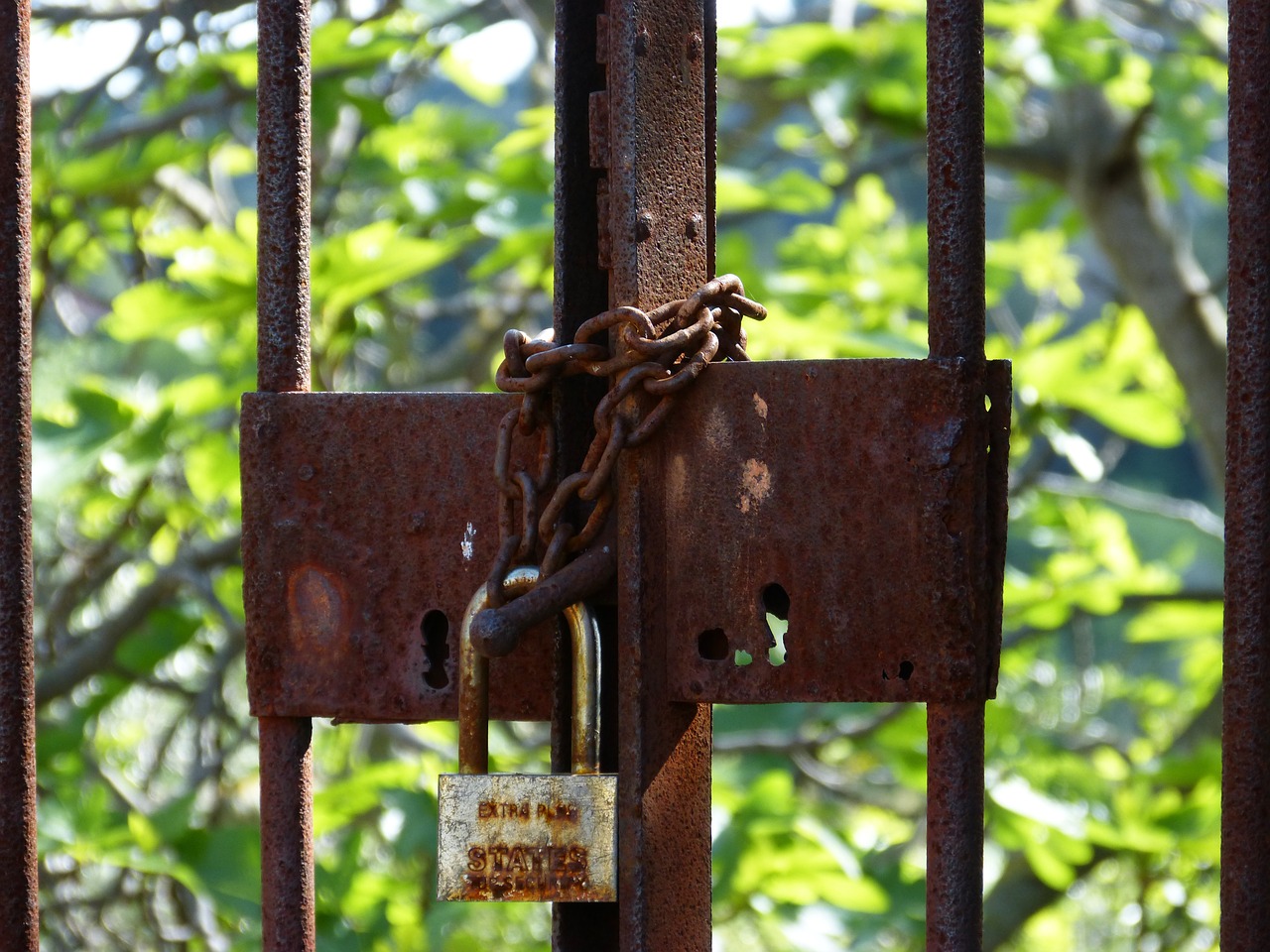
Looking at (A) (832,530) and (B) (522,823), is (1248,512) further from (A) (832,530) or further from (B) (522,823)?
(B) (522,823)

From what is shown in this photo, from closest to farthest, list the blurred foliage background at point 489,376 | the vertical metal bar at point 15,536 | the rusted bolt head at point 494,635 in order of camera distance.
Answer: the rusted bolt head at point 494,635
the vertical metal bar at point 15,536
the blurred foliage background at point 489,376

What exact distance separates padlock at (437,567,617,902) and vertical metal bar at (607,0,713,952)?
1 cm

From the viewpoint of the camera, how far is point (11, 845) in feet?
2.67

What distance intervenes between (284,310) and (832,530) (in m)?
0.35

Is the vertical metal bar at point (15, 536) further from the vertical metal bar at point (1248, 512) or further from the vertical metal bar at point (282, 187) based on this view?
the vertical metal bar at point (1248, 512)

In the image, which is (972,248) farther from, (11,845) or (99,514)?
(99,514)

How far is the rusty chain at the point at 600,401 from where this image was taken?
0.69m

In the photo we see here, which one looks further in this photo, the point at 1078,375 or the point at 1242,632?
the point at 1078,375

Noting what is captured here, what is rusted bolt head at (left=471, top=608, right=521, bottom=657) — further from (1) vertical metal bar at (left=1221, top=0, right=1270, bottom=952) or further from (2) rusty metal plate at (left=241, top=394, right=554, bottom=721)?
(1) vertical metal bar at (left=1221, top=0, right=1270, bottom=952)

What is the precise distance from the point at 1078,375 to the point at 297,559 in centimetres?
153

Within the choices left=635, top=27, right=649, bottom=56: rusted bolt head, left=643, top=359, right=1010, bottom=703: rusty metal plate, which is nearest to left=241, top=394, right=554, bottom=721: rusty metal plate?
left=643, top=359, right=1010, bottom=703: rusty metal plate

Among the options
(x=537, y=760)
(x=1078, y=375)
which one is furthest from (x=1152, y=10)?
(x=537, y=760)

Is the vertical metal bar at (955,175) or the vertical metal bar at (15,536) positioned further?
the vertical metal bar at (15,536)

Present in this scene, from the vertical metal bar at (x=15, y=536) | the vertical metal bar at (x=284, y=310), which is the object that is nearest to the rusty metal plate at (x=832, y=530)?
the vertical metal bar at (x=284, y=310)
